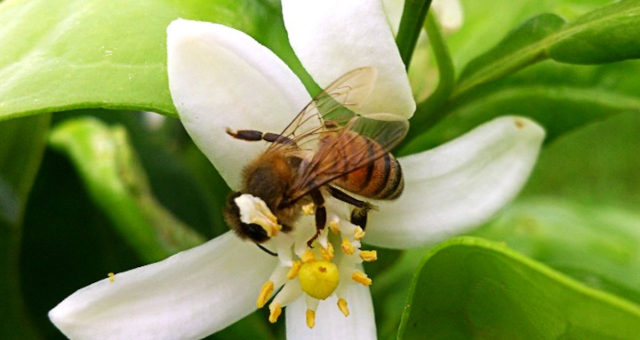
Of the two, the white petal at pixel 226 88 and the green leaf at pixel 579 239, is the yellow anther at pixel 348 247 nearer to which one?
the white petal at pixel 226 88

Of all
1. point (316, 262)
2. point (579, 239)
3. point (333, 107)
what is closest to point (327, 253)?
point (316, 262)

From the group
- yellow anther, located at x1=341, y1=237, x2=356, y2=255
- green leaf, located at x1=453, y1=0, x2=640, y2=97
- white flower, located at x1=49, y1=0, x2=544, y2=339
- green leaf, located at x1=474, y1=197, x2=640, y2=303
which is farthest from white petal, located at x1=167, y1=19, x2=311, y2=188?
green leaf, located at x1=474, y1=197, x2=640, y2=303

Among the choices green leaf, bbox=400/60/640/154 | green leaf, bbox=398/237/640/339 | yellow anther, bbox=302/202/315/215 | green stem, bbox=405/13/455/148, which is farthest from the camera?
green leaf, bbox=400/60/640/154

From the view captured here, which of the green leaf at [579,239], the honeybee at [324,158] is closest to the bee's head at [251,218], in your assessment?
the honeybee at [324,158]

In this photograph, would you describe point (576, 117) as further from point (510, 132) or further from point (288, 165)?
point (288, 165)

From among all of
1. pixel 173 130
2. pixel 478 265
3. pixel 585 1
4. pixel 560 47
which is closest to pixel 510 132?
pixel 560 47

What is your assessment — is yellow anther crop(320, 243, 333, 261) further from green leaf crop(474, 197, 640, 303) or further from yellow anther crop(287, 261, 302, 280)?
green leaf crop(474, 197, 640, 303)

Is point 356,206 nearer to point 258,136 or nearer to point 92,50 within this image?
point 258,136
